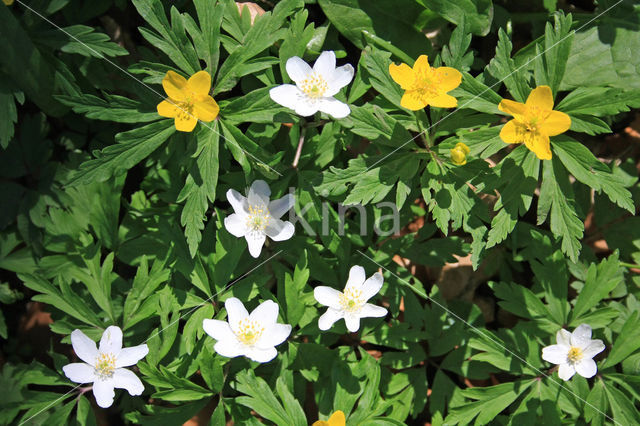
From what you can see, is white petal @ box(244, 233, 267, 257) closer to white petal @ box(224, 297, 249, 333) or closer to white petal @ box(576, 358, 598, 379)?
white petal @ box(224, 297, 249, 333)

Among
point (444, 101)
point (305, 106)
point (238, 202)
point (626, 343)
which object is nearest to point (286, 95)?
point (305, 106)

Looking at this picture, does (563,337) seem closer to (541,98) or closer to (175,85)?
(541,98)

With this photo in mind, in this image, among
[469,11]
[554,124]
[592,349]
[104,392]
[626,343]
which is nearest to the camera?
[554,124]

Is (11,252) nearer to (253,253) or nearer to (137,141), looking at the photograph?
(137,141)

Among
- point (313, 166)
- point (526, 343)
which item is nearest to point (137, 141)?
point (313, 166)

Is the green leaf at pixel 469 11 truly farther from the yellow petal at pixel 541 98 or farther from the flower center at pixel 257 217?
the flower center at pixel 257 217

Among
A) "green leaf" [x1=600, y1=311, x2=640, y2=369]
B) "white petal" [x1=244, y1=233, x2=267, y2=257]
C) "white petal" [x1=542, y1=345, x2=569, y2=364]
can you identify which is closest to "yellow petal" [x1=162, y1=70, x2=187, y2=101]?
"white petal" [x1=244, y1=233, x2=267, y2=257]

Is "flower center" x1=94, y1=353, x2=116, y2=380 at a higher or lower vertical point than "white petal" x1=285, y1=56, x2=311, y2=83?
lower
